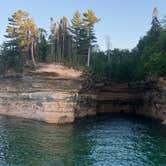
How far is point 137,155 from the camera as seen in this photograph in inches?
1188

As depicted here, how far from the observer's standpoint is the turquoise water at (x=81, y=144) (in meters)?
28.0

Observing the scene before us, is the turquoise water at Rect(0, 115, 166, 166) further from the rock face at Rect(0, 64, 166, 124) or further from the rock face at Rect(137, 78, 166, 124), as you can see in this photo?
the rock face at Rect(137, 78, 166, 124)

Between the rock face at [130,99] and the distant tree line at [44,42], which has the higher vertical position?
the distant tree line at [44,42]

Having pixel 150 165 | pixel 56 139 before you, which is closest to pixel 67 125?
pixel 56 139

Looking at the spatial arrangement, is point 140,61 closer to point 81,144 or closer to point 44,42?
point 44,42

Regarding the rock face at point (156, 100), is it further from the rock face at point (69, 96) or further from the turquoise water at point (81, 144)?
the turquoise water at point (81, 144)

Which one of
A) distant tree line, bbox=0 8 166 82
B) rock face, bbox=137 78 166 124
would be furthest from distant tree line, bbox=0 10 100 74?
rock face, bbox=137 78 166 124

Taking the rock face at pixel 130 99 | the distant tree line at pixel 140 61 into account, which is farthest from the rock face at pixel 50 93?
the rock face at pixel 130 99

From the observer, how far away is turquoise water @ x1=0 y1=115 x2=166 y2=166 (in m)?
28.0

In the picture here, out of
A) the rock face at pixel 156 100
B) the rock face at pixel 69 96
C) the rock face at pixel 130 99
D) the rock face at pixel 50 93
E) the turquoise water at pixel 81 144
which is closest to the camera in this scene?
the turquoise water at pixel 81 144

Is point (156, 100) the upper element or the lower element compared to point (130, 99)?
upper

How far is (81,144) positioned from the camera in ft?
113

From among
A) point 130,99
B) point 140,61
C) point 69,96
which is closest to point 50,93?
point 69,96

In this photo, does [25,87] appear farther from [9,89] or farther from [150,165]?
[150,165]
